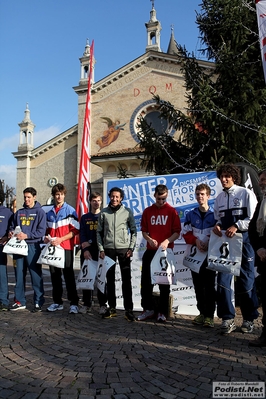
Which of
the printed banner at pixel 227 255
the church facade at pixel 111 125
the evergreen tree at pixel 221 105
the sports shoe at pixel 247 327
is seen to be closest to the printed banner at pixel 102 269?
the printed banner at pixel 227 255

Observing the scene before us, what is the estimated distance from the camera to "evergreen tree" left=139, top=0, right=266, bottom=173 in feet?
25.0

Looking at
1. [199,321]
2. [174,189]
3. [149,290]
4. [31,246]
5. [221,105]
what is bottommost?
[199,321]

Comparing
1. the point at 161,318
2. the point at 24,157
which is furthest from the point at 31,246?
the point at 24,157

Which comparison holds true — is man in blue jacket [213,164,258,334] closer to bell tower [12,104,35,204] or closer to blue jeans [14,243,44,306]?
blue jeans [14,243,44,306]

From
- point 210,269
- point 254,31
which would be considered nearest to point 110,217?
point 210,269

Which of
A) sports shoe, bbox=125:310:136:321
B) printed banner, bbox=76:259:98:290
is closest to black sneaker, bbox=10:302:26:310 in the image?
printed banner, bbox=76:259:98:290

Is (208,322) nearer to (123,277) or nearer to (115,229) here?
(123,277)

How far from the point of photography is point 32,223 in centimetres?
662

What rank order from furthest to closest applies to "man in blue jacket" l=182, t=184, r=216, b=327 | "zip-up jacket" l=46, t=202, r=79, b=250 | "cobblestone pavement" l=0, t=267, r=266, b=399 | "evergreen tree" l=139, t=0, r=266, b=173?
"evergreen tree" l=139, t=0, r=266, b=173 < "zip-up jacket" l=46, t=202, r=79, b=250 < "man in blue jacket" l=182, t=184, r=216, b=327 < "cobblestone pavement" l=0, t=267, r=266, b=399

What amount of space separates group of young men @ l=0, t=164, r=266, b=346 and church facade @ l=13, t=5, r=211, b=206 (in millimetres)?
17197

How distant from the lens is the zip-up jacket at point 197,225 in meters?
5.61

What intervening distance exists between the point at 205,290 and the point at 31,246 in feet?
10.4

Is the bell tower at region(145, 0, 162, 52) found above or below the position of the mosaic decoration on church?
above

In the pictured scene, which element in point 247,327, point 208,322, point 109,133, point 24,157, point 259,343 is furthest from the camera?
point 24,157
